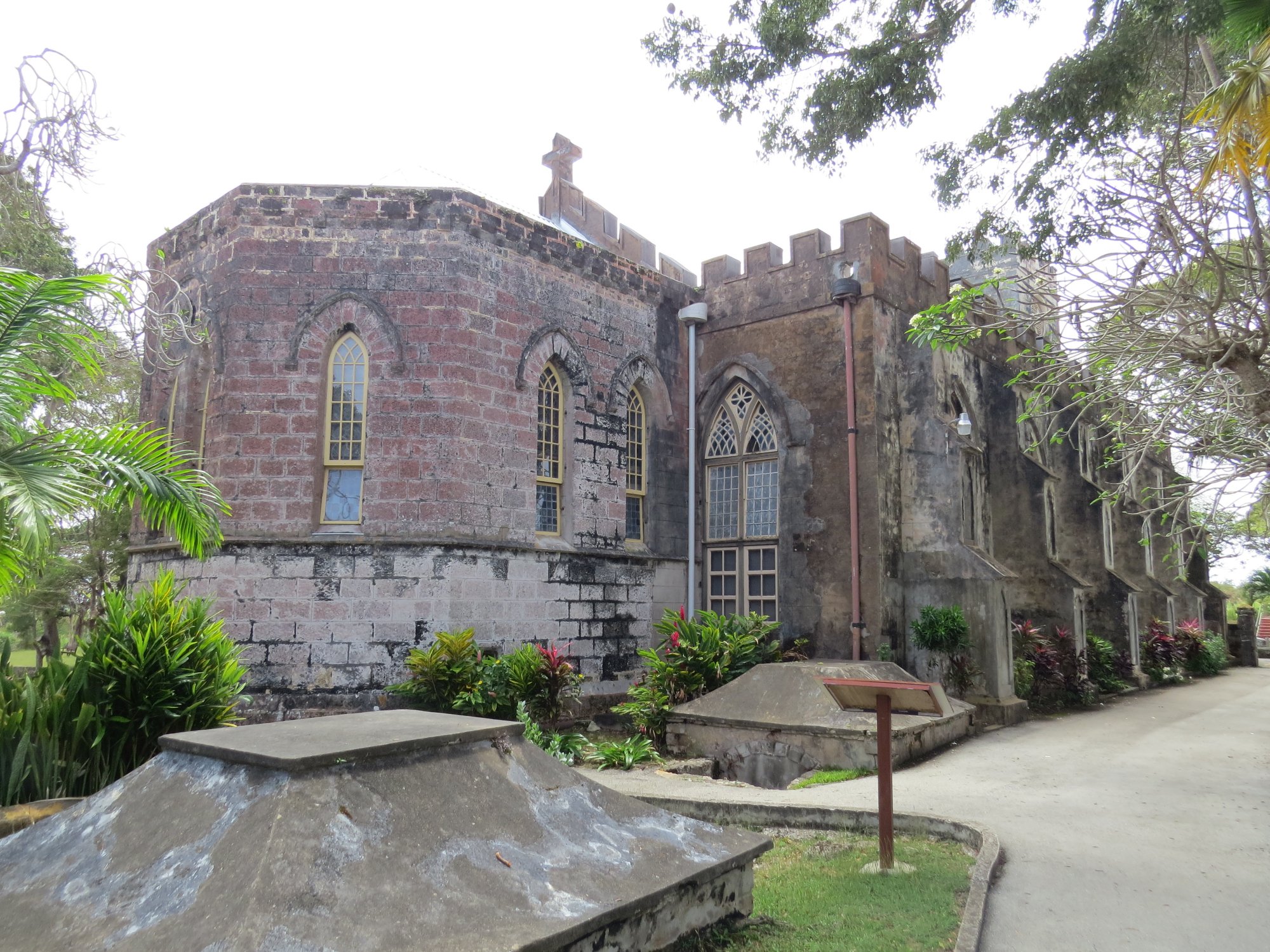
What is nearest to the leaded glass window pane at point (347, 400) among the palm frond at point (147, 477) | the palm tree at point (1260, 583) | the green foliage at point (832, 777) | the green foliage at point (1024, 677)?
the palm frond at point (147, 477)

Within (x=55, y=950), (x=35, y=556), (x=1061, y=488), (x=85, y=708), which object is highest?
(x=1061, y=488)

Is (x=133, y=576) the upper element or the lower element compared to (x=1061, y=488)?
lower

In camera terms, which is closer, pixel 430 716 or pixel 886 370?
pixel 430 716

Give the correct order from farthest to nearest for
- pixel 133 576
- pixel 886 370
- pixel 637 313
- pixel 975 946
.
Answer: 1. pixel 637 313
2. pixel 886 370
3. pixel 133 576
4. pixel 975 946

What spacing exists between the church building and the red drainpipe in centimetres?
5

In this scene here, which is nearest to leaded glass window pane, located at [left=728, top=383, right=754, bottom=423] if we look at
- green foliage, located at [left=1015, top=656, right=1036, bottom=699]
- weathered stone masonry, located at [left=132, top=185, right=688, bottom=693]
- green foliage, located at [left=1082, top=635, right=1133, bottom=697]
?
weathered stone masonry, located at [left=132, top=185, right=688, bottom=693]

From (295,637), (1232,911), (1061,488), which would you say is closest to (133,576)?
(295,637)

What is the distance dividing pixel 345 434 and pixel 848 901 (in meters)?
8.84

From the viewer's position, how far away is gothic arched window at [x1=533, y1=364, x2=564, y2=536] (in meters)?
13.1

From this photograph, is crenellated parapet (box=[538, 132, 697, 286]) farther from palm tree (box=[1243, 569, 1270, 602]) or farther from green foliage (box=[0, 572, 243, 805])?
palm tree (box=[1243, 569, 1270, 602])

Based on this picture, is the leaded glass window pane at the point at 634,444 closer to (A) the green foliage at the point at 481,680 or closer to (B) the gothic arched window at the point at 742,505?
(B) the gothic arched window at the point at 742,505

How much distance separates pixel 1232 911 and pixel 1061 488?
46.2 ft

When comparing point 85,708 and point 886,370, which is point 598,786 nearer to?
point 85,708

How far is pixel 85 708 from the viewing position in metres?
6.71
